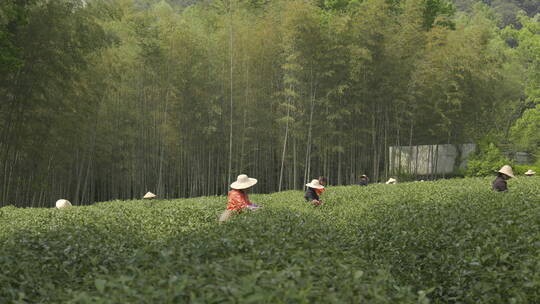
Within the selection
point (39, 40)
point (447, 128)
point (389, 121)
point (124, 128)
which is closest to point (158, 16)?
point (124, 128)

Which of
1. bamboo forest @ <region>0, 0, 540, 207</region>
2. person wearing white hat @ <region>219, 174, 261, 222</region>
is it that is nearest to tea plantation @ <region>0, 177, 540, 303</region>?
person wearing white hat @ <region>219, 174, 261, 222</region>

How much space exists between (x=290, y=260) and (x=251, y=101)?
2074cm

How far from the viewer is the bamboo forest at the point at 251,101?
21.5 metres

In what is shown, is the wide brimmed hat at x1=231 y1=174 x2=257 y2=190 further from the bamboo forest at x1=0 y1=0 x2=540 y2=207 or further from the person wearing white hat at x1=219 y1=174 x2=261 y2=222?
the bamboo forest at x1=0 y1=0 x2=540 y2=207

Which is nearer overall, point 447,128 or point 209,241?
point 209,241

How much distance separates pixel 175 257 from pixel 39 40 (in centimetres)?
1226

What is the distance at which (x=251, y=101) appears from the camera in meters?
24.8

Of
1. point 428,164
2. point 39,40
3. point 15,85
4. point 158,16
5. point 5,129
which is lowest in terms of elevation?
point 428,164

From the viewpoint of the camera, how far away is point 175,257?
4.29 metres

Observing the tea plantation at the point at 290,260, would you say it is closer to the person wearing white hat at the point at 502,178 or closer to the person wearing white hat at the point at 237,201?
the person wearing white hat at the point at 237,201

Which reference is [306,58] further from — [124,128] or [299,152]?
[124,128]

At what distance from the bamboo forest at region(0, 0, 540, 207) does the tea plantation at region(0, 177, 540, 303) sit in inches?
504

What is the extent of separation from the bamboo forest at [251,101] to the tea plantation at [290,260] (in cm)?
1279

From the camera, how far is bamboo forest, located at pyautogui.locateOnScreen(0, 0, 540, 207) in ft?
70.4
